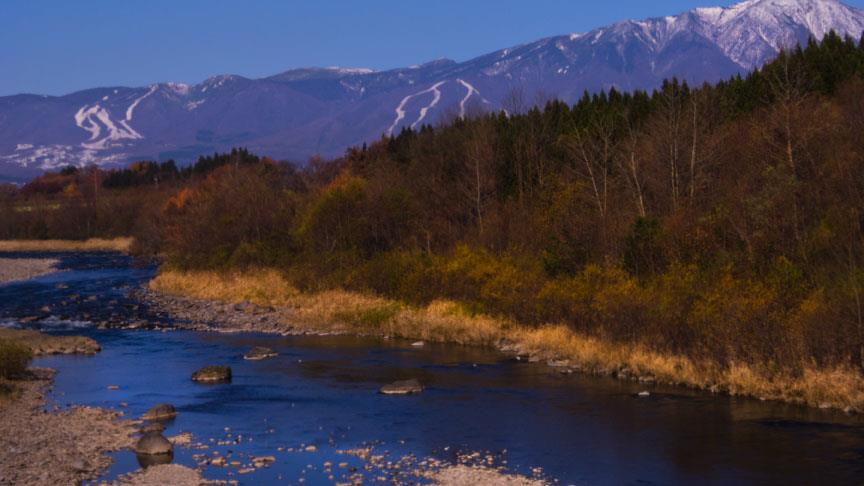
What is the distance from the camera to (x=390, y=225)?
174 feet

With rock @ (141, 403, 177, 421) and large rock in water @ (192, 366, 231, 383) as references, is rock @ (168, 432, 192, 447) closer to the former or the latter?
rock @ (141, 403, 177, 421)

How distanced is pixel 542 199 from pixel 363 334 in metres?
13.1

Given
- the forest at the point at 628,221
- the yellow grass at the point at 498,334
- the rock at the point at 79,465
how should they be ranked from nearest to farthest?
the rock at the point at 79,465
the yellow grass at the point at 498,334
the forest at the point at 628,221

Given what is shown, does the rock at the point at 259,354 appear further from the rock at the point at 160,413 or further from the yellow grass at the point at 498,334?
the rock at the point at 160,413

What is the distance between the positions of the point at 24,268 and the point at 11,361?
187 ft

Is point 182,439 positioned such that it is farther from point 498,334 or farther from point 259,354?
point 498,334

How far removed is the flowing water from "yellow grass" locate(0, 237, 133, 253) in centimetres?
8086

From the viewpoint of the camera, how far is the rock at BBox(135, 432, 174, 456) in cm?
2138

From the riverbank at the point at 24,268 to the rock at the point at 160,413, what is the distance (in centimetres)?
4973

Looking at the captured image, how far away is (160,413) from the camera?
83.4 ft

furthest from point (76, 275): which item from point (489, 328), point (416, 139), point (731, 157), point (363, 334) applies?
point (731, 157)

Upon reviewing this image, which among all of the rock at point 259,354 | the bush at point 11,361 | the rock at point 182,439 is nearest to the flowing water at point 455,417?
the rock at point 182,439

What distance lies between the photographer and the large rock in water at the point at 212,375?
3106 centimetres

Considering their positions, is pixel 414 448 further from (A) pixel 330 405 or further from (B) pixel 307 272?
(B) pixel 307 272
